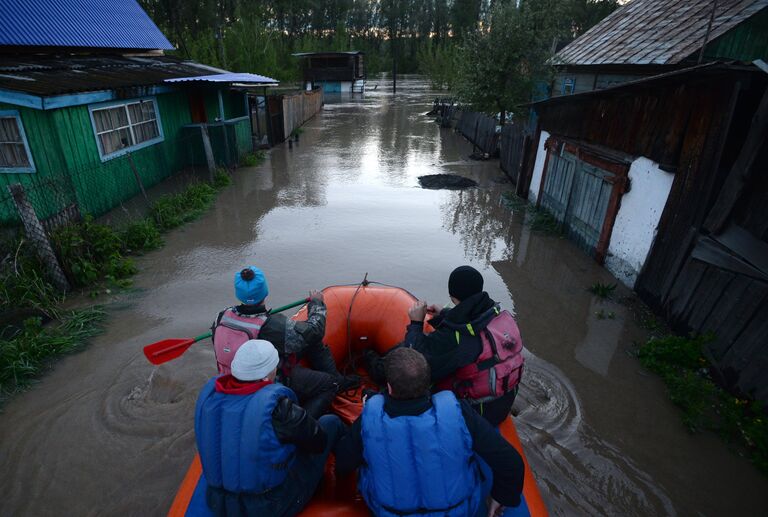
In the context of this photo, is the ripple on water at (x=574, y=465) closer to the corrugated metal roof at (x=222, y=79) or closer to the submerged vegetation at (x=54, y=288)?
the submerged vegetation at (x=54, y=288)

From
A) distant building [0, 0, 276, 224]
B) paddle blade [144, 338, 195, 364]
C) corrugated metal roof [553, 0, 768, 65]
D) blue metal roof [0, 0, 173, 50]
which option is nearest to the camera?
paddle blade [144, 338, 195, 364]

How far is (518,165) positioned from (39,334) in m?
10.6

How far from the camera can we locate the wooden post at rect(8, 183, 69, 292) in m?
5.04

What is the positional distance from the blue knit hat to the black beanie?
4.04ft

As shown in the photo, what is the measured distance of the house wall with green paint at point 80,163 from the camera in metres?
7.10

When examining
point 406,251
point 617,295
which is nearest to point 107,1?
point 406,251

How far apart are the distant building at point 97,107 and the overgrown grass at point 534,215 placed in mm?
7975

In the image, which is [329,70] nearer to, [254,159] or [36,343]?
[254,159]

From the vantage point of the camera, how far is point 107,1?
1363 centimetres

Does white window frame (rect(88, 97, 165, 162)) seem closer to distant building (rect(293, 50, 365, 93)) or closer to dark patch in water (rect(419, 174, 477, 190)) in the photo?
dark patch in water (rect(419, 174, 477, 190))

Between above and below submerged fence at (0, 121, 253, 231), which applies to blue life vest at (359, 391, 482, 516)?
above

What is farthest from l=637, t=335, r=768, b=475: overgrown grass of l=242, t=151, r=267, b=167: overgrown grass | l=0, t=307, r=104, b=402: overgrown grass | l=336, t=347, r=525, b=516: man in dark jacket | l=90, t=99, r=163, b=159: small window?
l=242, t=151, r=267, b=167: overgrown grass

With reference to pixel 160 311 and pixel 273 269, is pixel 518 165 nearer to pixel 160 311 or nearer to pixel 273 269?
pixel 273 269

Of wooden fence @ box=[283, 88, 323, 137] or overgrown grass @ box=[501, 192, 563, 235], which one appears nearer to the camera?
overgrown grass @ box=[501, 192, 563, 235]
